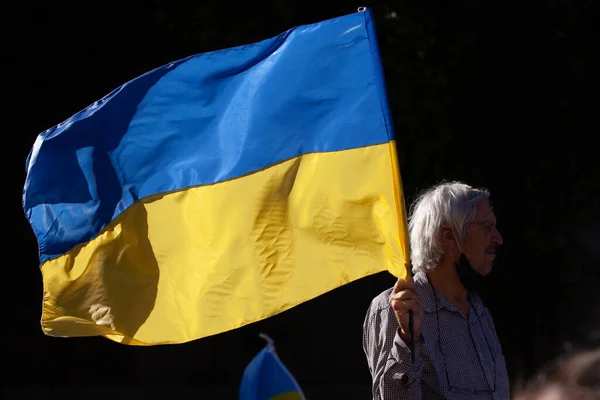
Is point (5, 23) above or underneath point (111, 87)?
above

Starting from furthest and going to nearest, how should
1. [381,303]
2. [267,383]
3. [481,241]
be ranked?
[267,383] → [481,241] → [381,303]

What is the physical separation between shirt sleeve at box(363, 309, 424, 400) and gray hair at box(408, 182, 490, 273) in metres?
0.30

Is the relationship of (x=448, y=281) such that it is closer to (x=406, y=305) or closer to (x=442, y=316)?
(x=442, y=316)

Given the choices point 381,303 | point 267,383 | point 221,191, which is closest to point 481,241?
point 381,303

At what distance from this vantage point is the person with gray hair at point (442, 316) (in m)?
2.98

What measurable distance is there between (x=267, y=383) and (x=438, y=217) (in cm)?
154

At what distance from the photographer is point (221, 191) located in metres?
3.33

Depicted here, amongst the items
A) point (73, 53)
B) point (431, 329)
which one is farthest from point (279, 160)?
point (73, 53)

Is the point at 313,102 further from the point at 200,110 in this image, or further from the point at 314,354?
the point at 314,354

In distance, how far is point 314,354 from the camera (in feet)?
30.8

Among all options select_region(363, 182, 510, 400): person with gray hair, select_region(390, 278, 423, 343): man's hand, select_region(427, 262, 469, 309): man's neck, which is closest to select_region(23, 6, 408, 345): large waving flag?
select_region(390, 278, 423, 343): man's hand

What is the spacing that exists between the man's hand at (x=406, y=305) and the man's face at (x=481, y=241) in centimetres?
37

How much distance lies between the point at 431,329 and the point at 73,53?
188 inches

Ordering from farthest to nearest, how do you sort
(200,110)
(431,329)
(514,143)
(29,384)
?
(29,384) < (514,143) < (200,110) < (431,329)
